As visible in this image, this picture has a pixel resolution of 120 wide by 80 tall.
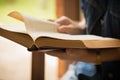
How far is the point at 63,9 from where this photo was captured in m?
1.21

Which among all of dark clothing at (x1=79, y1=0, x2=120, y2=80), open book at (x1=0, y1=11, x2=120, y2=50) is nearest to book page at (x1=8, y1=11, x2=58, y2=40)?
open book at (x1=0, y1=11, x2=120, y2=50)

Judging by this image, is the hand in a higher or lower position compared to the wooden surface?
higher

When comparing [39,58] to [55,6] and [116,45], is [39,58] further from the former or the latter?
[55,6]

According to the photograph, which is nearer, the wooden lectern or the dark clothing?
the wooden lectern

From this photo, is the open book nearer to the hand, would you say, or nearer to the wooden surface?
the wooden surface

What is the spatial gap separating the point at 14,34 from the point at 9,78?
0.35 feet

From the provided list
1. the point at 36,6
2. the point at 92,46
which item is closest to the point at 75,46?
the point at 92,46

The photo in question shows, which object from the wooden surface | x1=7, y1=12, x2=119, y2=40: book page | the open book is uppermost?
x1=7, y1=12, x2=119, y2=40: book page

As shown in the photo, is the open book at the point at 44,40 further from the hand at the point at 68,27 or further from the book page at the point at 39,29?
the hand at the point at 68,27

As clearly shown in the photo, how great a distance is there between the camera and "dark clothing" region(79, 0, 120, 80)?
0.61 m

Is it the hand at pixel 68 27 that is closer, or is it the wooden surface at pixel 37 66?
the wooden surface at pixel 37 66

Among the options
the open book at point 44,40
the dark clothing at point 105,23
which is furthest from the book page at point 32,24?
the dark clothing at point 105,23

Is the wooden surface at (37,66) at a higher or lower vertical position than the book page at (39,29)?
lower

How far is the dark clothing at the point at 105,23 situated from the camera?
61 centimetres
